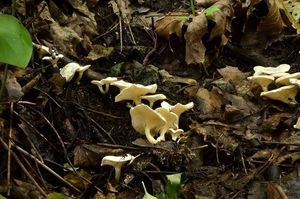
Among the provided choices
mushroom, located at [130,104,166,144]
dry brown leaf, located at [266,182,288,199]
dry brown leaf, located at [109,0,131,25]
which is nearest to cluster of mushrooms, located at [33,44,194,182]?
mushroom, located at [130,104,166,144]

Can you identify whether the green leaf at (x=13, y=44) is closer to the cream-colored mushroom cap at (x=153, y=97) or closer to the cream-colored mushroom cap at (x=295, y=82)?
the cream-colored mushroom cap at (x=153, y=97)

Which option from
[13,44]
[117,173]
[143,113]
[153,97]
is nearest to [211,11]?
[153,97]

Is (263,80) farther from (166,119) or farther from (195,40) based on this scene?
(166,119)

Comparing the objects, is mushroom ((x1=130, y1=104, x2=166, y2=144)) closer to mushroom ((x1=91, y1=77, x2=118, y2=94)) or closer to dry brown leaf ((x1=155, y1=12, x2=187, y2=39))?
mushroom ((x1=91, y1=77, x2=118, y2=94))

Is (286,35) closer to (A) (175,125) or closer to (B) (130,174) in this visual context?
(A) (175,125)

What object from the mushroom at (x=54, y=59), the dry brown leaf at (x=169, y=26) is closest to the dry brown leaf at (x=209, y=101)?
the dry brown leaf at (x=169, y=26)

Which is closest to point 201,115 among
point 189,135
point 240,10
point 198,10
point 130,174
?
point 189,135
